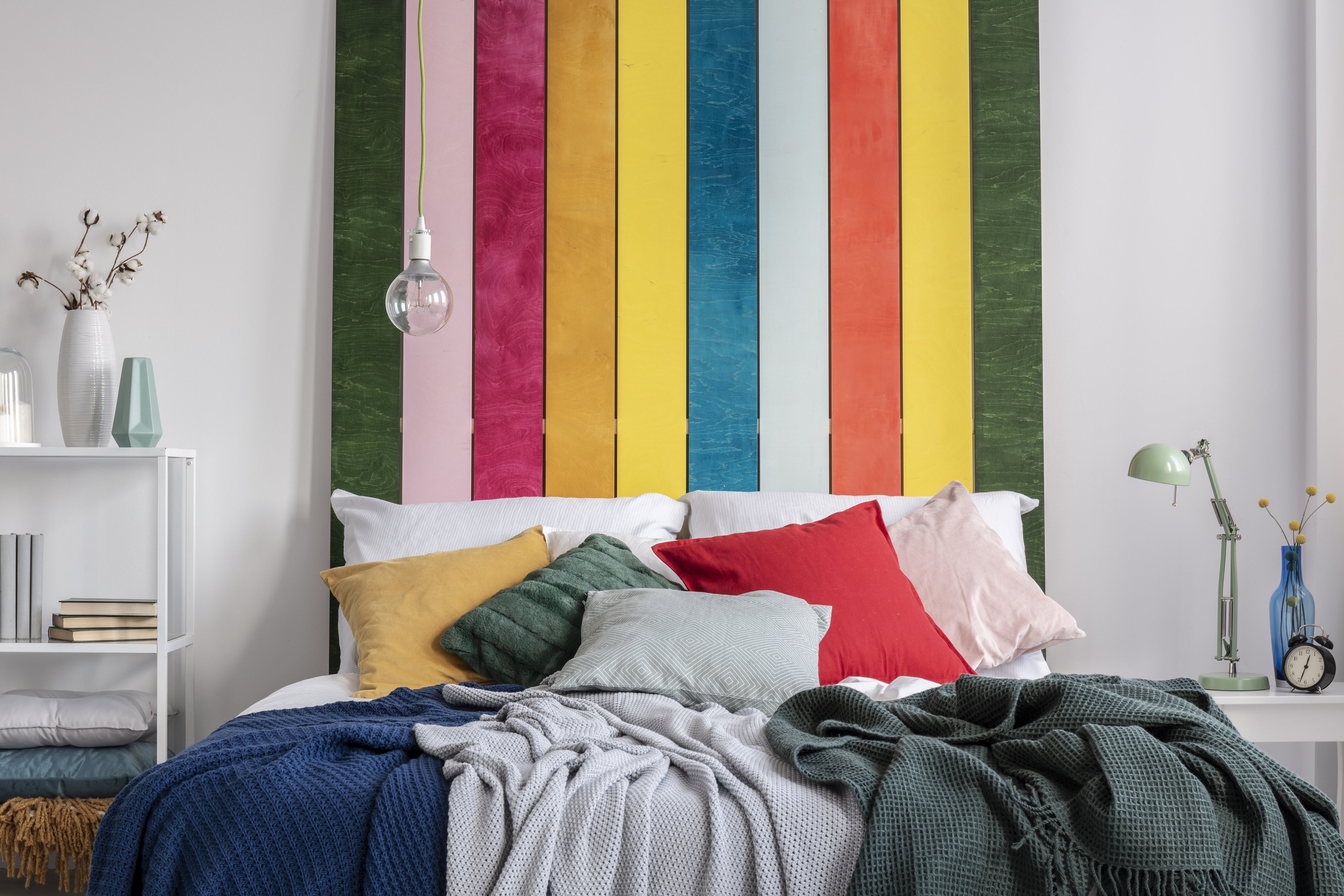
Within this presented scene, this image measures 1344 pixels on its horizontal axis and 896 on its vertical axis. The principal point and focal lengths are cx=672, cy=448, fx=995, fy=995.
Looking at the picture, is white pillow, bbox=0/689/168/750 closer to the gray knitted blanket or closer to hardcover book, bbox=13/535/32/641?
hardcover book, bbox=13/535/32/641

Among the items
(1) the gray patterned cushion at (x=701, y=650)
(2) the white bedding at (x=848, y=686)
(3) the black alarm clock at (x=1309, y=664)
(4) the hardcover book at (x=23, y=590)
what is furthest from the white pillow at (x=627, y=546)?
(3) the black alarm clock at (x=1309, y=664)

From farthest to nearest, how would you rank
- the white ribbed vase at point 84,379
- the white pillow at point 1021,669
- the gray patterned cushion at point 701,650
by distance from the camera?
the white ribbed vase at point 84,379
the white pillow at point 1021,669
the gray patterned cushion at point 701,650

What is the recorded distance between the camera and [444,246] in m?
2.90

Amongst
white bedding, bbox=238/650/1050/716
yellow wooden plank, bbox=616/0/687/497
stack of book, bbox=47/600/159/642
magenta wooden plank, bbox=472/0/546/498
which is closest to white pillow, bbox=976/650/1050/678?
white bedding, bbox=238/650/1050/716

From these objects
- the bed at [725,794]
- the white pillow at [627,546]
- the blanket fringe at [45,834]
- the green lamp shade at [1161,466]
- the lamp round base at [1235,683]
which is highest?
the green lamp shade at [1161,466]

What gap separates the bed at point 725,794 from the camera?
46.9 inches

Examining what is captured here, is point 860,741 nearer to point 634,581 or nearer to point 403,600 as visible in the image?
point 634,581

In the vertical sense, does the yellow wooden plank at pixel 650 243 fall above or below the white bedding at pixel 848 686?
above

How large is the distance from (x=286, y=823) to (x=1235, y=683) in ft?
7.40

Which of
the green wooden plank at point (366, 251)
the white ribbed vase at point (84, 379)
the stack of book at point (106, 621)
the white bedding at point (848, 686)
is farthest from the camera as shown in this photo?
the green wooden plank at point (366, 251)

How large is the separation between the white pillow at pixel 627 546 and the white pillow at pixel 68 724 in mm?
1156

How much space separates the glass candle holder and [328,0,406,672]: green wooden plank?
81cm

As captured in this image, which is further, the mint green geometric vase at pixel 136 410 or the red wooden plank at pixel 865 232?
the red wooden plank at pixel 865 232

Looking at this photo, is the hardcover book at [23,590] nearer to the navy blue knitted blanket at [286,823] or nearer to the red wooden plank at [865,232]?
the navy blue knitted blanket at [286,823]
